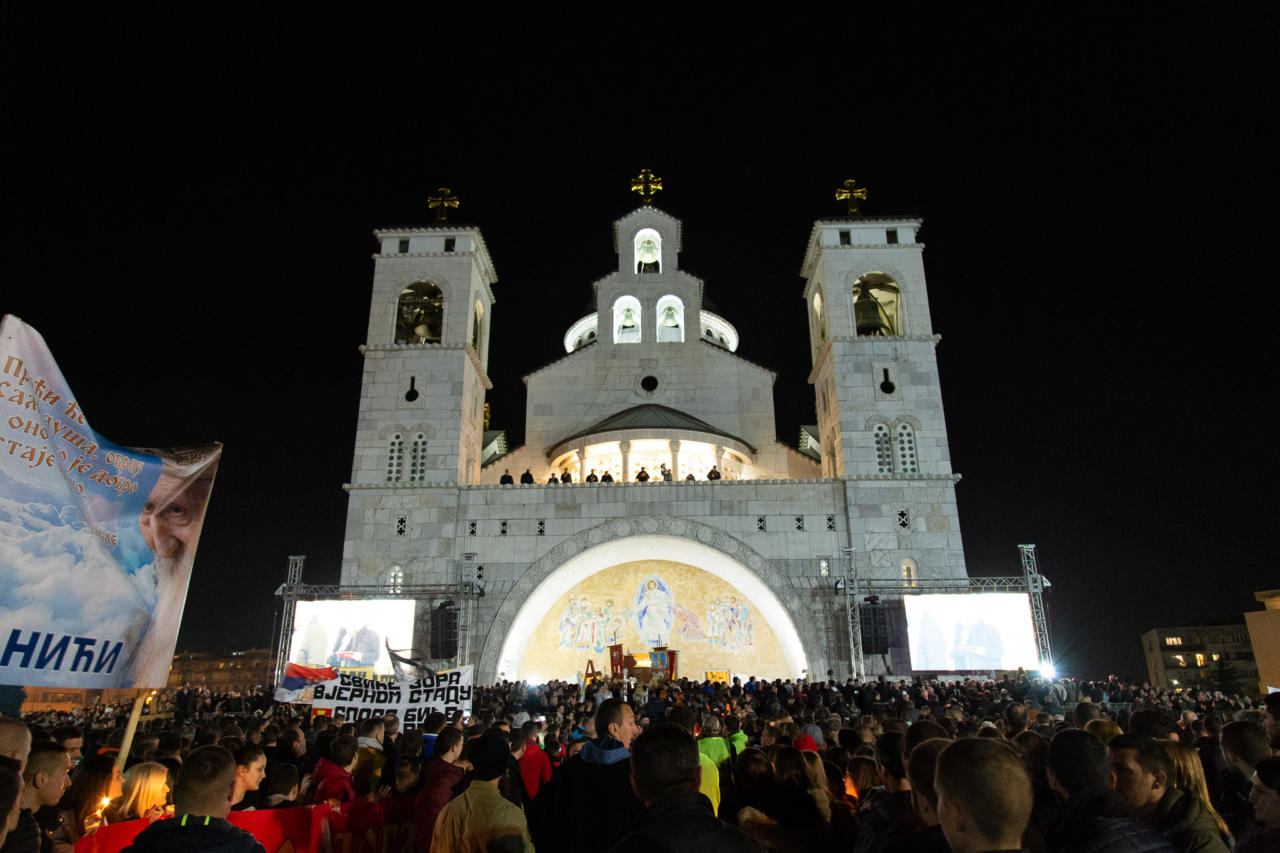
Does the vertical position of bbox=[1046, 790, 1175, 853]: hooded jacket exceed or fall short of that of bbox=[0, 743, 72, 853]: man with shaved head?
it falls short

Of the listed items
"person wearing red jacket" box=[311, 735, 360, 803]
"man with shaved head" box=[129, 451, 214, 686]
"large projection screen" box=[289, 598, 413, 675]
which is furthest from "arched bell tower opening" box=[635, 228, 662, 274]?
"person wearing red jacket" box=[311, 735, 360, 803]

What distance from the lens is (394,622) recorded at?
27.3 meters

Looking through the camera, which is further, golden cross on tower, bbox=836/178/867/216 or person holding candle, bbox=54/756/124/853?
golden cross on tower, bbox=836/178/867/216

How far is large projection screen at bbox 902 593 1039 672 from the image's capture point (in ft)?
84.7

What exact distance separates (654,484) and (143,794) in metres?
24.9

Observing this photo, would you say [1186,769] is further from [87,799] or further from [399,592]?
[399,592]

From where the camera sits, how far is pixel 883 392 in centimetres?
3127

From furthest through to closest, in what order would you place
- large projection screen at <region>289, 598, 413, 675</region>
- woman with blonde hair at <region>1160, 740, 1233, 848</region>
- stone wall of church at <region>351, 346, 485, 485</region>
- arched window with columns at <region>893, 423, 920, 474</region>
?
stone wall of church at <region>351, 346, 485, 485</region> → arched window with columns at <region>893, 423, 920, 474</region> → large projection screen at <region>289, 598, 413, 675</region> → woman with blonde hair at <region>1160, 740, 1233, 848</region>

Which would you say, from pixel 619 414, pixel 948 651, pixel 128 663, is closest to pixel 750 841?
pixel 128 663

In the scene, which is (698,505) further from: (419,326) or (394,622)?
(419,326)

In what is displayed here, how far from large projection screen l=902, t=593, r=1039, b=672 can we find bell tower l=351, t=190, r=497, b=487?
688 inches

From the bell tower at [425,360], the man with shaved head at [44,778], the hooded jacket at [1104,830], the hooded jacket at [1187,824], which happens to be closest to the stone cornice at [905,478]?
the bell tower at [425,360]

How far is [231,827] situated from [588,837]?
72.9 inches

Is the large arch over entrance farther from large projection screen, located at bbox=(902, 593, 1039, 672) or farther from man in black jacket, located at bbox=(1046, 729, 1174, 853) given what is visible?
man in black jacket, located at bbox=(1046, 729, 1174, 853)
